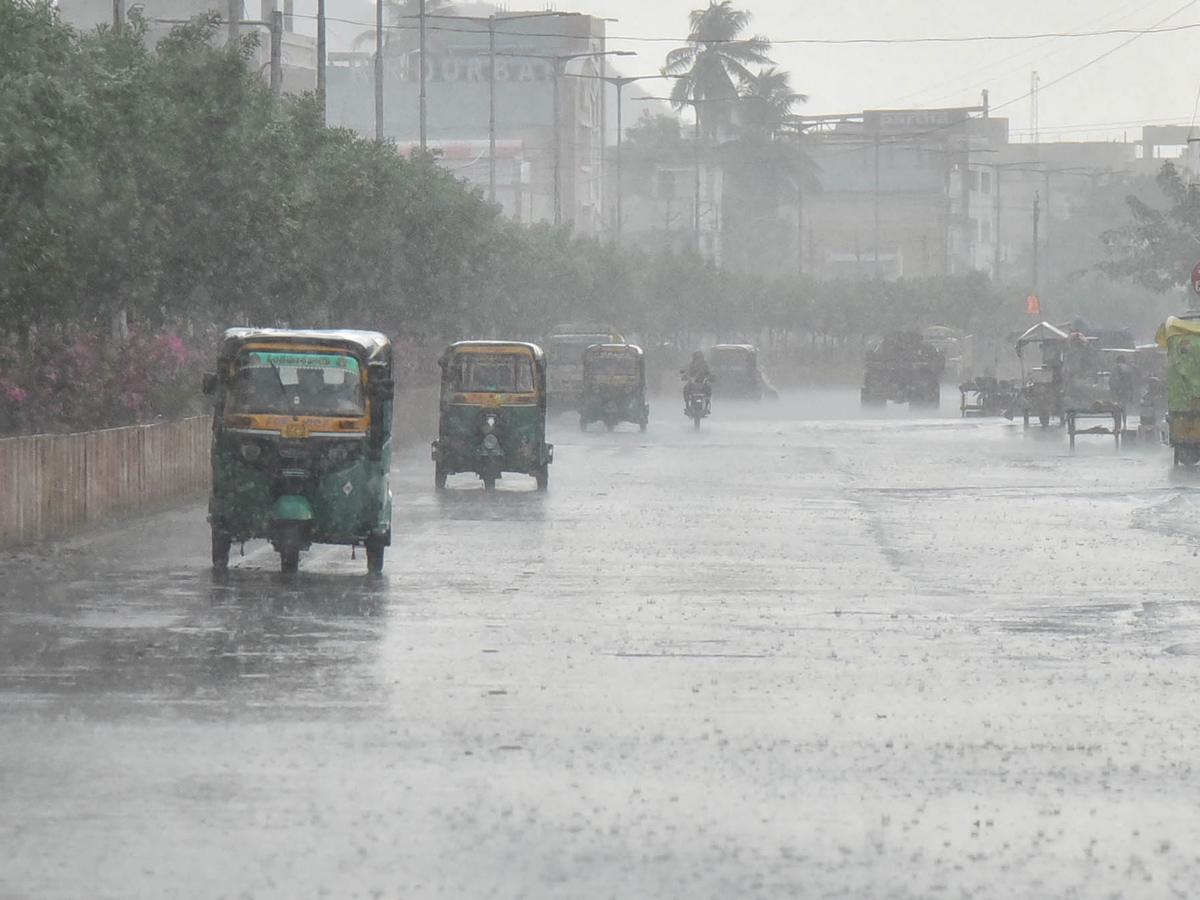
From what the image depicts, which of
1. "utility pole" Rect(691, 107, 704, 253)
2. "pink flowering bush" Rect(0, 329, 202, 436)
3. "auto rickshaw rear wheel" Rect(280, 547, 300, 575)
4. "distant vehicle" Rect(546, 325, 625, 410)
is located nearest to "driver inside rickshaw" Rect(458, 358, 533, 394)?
"pink flowering bush" Rect(0, 329, 202, 436)

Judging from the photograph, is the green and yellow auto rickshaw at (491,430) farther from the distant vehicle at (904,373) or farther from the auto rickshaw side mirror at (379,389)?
the distant vehicle at (904,373)

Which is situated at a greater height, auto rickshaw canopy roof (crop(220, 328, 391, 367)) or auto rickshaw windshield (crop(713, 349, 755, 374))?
auto rickshaw canopy roof (crop(220, 328, 391, 367))

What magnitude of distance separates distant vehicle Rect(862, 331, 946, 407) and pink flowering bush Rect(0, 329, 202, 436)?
1724 inches

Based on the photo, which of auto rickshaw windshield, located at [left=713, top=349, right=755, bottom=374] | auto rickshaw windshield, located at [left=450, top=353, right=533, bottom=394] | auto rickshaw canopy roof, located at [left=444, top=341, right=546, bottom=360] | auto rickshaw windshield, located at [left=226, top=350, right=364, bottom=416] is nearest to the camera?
auto rickshaw windshield, located at [left=226, top=350, right=364, bottom=416]

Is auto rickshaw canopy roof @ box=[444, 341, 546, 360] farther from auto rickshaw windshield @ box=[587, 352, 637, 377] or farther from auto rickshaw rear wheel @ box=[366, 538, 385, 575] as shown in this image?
auto rickshaw windshield @ box=[587, 352, 637, 377]

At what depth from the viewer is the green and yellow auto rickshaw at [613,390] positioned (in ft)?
168

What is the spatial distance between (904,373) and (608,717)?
61.1 m

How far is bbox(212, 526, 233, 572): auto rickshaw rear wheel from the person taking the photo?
18.9m

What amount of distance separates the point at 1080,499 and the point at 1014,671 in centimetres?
1640

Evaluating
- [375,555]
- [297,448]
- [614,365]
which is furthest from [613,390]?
[297,448]

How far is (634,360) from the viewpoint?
52344 mm

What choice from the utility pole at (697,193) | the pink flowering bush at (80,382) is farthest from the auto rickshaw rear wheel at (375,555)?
the utility pole at (697,193)

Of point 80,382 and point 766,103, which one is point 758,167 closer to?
point 766,103

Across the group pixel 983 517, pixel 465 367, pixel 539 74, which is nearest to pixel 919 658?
pixel 983 517
